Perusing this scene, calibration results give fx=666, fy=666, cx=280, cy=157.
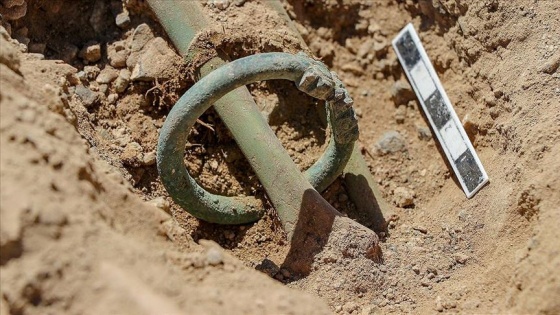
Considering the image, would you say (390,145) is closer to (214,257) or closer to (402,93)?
(402,93)

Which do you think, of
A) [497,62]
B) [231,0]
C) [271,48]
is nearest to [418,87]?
[497,62]

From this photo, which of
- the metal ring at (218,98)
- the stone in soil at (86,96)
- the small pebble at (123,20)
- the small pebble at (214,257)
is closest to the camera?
the small pebble at (214,257)

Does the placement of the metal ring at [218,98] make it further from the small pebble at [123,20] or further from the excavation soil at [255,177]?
the small pebble at [123,20]

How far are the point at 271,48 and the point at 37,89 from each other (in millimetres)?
977

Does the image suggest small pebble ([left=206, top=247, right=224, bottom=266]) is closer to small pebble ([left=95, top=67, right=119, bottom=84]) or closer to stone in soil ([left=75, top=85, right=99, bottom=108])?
stone in soil ([left=75, top=85, right=99, bottom=108])

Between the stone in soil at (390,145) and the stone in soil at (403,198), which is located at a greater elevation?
the stone in soil at (390,145)

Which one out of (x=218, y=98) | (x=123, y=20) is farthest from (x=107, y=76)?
(x=218, y=98)

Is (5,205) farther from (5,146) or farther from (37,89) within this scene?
(37,89)

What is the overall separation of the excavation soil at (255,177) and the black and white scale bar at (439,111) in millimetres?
56

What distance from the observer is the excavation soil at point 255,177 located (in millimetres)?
1567

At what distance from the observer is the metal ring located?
205cm

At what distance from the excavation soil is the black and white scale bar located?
0.06 metres

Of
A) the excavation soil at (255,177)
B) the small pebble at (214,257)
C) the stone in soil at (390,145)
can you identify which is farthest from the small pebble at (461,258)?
the small pebble at (214,257)

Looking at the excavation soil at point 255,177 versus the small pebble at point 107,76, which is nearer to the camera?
the excavation soil at point 255,177
